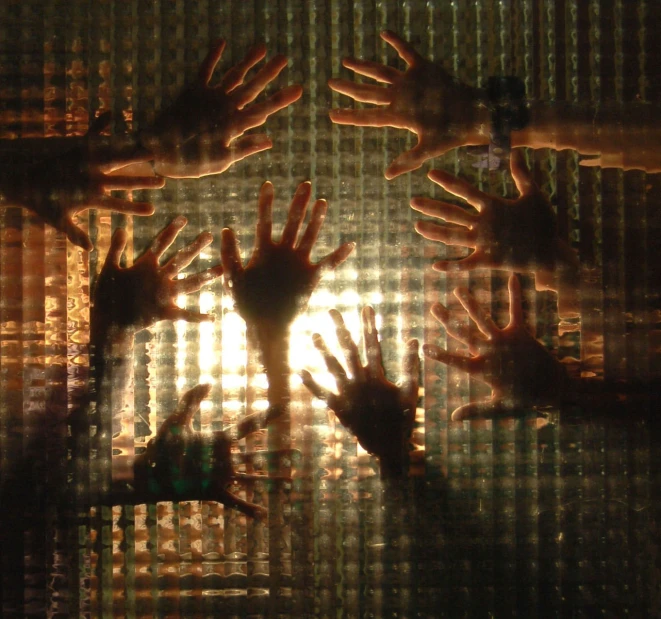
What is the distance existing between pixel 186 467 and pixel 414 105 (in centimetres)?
A: 51

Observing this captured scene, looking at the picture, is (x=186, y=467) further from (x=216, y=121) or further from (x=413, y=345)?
(x=216, y=121)

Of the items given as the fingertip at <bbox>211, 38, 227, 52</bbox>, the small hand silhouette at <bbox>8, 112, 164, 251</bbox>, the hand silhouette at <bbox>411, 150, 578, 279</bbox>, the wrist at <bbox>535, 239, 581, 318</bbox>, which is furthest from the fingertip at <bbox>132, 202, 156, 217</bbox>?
the wrist at <bbox>535, 239, 581, 318</bbox>

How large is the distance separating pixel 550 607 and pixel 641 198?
1.66 feet

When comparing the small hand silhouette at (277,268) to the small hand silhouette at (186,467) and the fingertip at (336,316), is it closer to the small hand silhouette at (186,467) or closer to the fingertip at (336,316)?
the fingertip at (336,316)

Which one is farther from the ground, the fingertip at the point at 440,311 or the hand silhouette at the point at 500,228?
the hand silhouette at the point at 500,228

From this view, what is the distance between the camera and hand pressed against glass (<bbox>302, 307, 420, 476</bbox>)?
0.67 metres

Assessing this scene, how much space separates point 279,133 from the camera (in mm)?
679

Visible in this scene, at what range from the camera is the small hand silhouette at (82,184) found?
67 cm

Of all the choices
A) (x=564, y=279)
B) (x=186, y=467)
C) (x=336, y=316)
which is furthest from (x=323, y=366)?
(x=564, y=279)

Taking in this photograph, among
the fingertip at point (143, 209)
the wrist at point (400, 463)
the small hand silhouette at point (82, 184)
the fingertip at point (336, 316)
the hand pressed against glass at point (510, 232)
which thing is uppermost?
the small hand silhouette at point (82, 184)

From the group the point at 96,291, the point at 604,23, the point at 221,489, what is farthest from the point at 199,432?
the point at 604,23

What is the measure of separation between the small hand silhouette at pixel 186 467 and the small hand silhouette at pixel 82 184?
0.24 meters

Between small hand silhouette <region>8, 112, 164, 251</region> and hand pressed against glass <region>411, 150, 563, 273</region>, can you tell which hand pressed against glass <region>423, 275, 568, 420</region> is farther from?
small hand silhouette <region>8, 112, 164, 251</region>

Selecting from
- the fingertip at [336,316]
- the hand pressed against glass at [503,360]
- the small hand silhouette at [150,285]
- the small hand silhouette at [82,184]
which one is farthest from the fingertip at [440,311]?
the small hand silhouette at [82,184]
